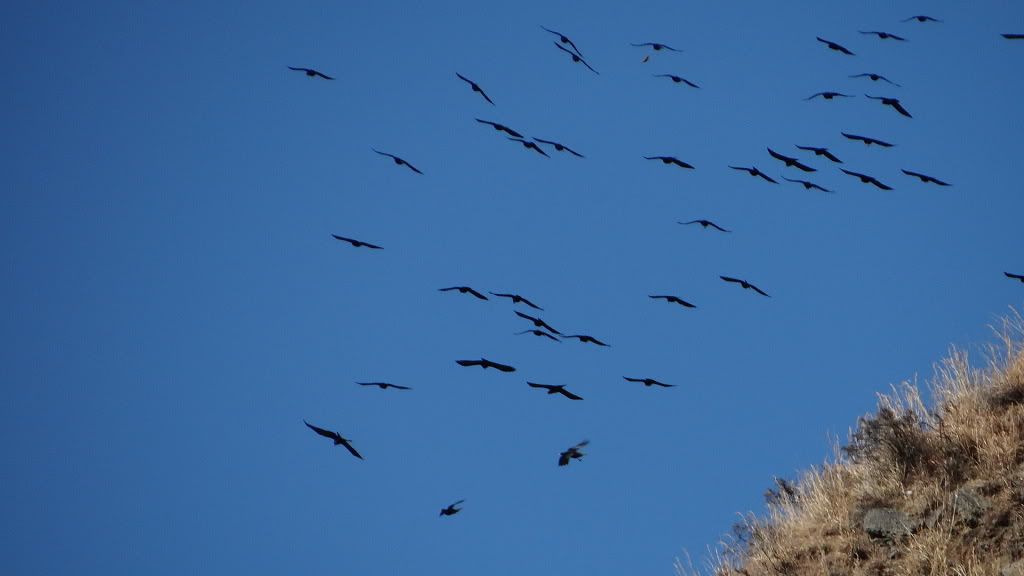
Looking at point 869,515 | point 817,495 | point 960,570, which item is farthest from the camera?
point 817,495

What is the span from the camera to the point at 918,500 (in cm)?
1535

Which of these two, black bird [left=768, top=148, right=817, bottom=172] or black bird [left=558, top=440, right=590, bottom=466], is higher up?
black bird [left=768, top=148, right=817, bottom=172]

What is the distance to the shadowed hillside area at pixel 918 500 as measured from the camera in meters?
14.5

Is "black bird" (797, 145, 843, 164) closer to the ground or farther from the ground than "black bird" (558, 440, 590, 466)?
farther from the ground

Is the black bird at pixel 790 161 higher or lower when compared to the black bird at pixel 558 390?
higher

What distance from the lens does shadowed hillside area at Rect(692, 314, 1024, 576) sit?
14.5 metres

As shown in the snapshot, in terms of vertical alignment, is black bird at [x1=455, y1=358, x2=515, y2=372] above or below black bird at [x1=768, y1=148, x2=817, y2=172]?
below

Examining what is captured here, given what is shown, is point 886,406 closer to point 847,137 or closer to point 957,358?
point 957,358

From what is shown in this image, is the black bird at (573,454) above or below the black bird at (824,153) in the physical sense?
below

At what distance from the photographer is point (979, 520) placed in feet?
47.9

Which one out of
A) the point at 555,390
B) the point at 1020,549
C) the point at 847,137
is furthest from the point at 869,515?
the point at 847,137

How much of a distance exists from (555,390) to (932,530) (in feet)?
15.0

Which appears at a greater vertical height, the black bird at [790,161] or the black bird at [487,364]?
the black bird at [790,161]

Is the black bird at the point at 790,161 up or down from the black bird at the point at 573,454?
up
